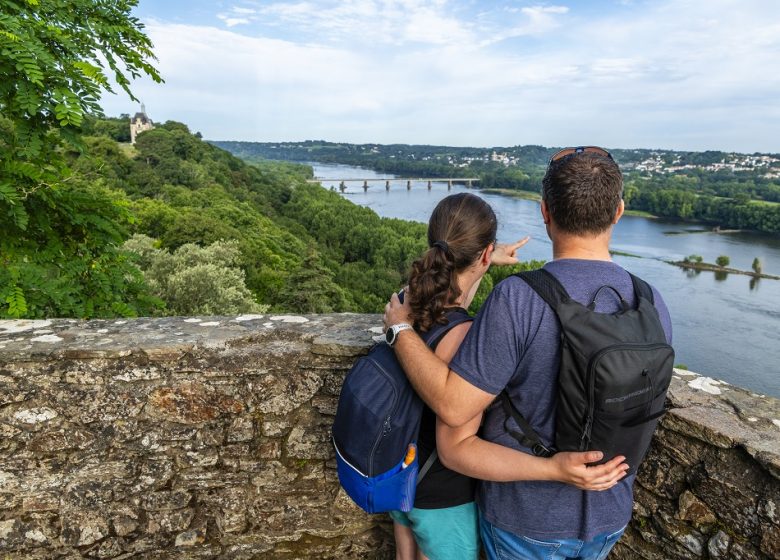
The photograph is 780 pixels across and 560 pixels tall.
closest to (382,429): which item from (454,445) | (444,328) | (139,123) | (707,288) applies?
(454,445)

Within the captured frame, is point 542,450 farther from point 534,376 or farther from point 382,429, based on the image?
point 382,429

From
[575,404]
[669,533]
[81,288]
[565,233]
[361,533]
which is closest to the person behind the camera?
[575,404]

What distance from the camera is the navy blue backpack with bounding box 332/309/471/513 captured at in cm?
136

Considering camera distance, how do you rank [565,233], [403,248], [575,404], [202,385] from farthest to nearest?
[403,248]
[202,385]
[565,233]
[575,404]

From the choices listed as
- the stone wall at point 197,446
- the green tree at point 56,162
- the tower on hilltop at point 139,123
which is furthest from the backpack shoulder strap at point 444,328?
the tower on hilltop at point 139,123

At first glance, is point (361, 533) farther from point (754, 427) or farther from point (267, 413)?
point (754, 427)

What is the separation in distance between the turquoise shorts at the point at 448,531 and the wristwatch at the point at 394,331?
518 millimetres

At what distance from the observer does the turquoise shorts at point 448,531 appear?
57.8 inches

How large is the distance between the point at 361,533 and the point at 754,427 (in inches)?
60.5

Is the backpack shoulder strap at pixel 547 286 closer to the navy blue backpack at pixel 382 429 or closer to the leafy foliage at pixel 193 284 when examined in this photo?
the navy blue backpack at pixel 382 429

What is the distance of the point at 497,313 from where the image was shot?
1.17 metres

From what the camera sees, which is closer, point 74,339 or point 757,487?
point 757,487

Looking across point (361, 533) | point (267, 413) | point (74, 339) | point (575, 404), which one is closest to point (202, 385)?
point (267, 413)

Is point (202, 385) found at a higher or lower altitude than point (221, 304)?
higher
